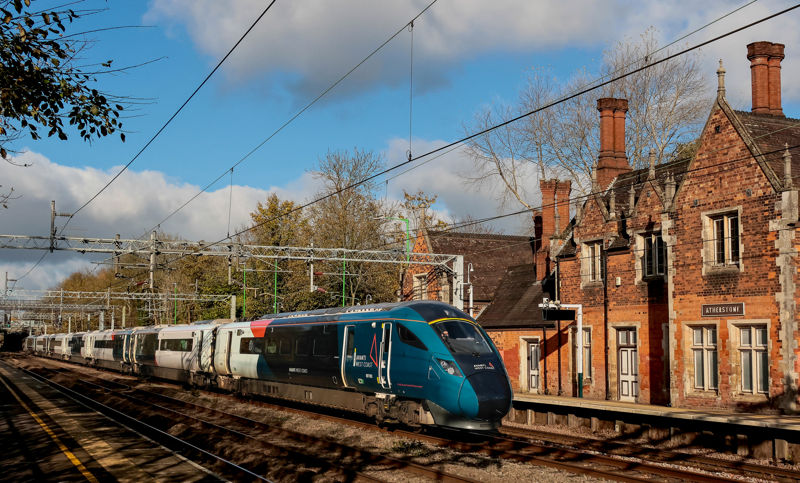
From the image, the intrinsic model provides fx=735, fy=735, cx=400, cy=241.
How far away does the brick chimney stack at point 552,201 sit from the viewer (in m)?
33.1

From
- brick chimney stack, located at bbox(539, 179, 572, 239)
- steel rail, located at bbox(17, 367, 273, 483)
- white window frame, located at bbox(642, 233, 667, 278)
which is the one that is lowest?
steel rail, located at bbox(17, 367, 273, 483)

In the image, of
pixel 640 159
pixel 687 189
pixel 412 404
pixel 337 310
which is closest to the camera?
pixel 412 404

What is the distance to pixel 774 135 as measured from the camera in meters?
23.2

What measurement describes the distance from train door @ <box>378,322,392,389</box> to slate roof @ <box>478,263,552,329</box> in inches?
507

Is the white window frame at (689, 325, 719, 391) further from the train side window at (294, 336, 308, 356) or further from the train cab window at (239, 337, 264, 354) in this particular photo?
the train cab window at (239, 337, 264, 354)

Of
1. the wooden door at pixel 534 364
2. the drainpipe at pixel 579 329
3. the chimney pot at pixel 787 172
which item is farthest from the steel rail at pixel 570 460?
the wooden door at pixel 534 364

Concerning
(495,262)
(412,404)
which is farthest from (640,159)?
(412,404)

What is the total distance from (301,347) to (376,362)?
5026mm

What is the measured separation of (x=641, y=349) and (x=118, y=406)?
62.9 ft

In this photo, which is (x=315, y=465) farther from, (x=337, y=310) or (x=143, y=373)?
(x=143, y=373)

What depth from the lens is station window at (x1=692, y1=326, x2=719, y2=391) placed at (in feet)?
73.6

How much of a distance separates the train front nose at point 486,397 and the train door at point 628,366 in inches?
386

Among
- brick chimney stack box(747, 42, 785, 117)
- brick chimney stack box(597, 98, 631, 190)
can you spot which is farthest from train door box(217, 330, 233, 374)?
brick chimney stack box(747, 42, 785, 117)

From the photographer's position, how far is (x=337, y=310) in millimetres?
22156
